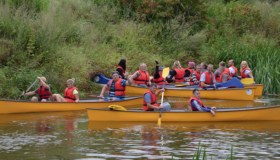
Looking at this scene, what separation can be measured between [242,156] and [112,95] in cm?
529

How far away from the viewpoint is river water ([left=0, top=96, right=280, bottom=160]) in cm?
600

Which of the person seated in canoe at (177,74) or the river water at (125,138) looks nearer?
the river water at (125,138)

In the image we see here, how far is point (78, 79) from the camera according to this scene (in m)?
13.2

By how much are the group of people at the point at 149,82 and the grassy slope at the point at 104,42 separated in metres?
1.13

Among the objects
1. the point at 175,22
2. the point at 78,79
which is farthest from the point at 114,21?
the point at 78,79

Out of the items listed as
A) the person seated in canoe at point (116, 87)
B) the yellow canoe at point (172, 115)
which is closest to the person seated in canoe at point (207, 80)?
the person seated in canoe at point (116, 87)

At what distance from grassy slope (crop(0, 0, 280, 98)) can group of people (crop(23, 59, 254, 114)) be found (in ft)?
3.69

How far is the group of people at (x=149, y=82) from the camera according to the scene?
8953mm

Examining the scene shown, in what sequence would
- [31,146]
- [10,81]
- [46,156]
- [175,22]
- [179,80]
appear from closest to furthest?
[46,156] < [31,146] < [10,81] < [179,80] < [175,22]

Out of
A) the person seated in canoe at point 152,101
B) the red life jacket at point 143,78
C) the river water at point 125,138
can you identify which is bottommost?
the river water at point 125,138

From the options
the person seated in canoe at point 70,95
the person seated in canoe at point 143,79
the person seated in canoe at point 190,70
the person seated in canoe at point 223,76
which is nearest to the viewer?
the person seated in canoe at point 70,95

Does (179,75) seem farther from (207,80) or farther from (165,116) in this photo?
(165,116)

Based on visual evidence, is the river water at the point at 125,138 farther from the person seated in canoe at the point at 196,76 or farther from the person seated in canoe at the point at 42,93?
the person seated in canoe at the point at 196,76

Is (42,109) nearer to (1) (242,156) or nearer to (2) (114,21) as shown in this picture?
(1) (242,156)
